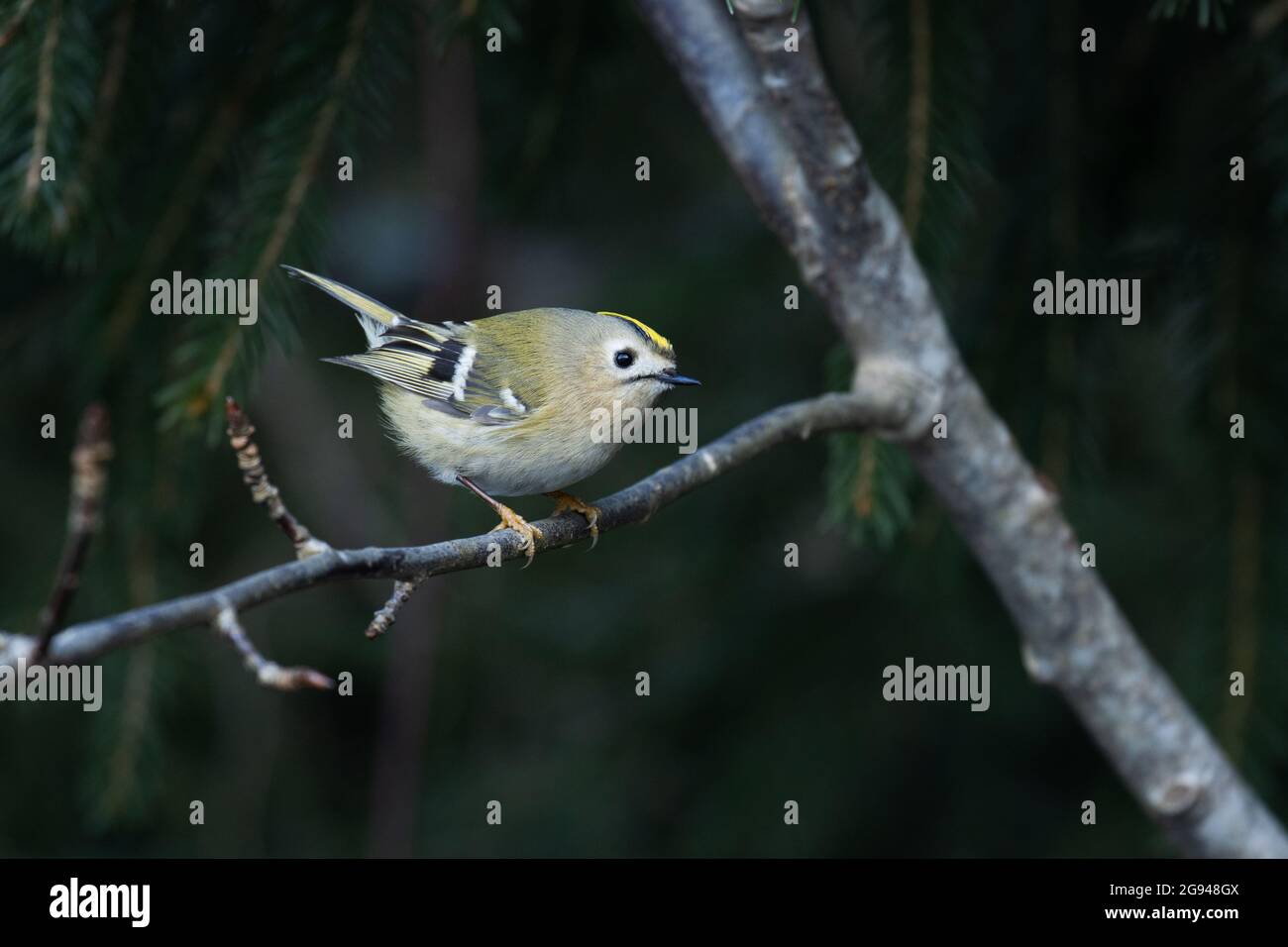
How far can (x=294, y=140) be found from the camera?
1.97 meters

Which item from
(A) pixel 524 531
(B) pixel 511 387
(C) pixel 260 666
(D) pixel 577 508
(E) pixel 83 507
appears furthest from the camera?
(B) pixel 511 387

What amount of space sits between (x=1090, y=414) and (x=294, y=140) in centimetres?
194

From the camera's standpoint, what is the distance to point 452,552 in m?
1.30

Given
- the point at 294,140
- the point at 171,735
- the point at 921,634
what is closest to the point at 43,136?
the point at 294,140

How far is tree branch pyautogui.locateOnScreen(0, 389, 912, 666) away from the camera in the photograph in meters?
0.96

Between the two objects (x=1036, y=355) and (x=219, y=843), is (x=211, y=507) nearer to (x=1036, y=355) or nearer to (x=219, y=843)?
(x=219, y=843)

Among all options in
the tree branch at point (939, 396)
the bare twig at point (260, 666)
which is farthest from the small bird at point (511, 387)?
the bare twig at point (260, 666)

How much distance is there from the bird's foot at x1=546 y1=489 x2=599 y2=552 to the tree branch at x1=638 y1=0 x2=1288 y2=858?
0.51 metres

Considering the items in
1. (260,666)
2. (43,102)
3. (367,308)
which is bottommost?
(260,666)

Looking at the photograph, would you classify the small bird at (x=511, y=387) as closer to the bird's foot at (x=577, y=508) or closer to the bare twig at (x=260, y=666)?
the bird's foot at (x=577, y=508)

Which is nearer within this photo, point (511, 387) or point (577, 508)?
point (577, 508)

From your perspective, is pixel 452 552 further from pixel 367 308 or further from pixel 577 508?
pixel 367 308

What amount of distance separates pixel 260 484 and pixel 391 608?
8.3 inches

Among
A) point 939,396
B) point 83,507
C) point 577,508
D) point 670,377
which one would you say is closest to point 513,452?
point 577,508
